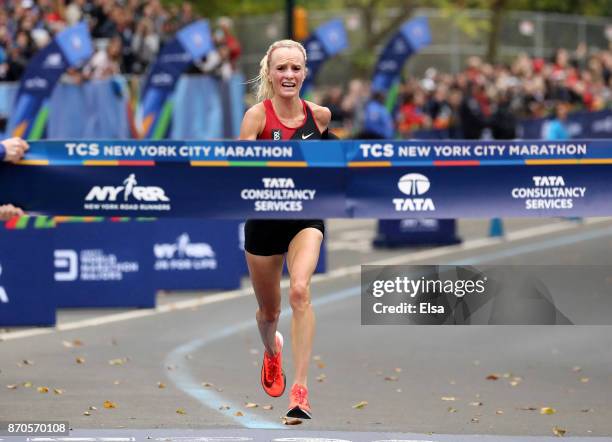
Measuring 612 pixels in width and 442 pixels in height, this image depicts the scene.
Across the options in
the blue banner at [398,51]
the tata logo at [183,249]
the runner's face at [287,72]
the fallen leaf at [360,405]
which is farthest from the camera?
the blue banner at [398,51]

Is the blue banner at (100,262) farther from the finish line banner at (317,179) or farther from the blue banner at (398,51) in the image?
the blue banner at (398,51)

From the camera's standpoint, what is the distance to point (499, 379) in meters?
12.4

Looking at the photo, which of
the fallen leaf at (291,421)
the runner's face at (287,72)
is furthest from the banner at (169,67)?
the runner's face at (287,72)

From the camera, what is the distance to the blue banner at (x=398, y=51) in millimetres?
32406

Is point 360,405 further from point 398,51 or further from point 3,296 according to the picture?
point 398,51

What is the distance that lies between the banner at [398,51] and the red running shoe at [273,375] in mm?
22457

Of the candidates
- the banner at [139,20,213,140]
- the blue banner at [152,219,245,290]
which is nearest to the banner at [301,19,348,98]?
the banner at [139,20,213,140]

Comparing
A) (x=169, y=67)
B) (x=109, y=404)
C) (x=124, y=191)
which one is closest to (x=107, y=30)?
(x=169, y=67)

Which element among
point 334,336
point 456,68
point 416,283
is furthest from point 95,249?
point 456,68

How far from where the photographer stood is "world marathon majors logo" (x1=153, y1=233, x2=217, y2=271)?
18.1 m

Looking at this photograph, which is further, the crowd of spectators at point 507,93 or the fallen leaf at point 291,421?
the crowd of spectators at point 507,93

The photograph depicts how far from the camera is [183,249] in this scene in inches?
715

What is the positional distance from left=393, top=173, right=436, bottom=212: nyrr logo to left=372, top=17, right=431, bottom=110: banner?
2146 cm

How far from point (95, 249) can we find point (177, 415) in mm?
6166
